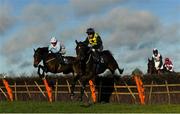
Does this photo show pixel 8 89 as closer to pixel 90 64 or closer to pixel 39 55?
pixel 39 55

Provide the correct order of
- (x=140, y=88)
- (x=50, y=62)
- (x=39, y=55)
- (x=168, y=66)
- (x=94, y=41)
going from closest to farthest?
(x=94, y=41) → (x=140, y=88) → (x=50, y=62) → (x=39, y=55) → (x=168, y=66)

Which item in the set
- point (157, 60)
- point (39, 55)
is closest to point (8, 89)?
point (39, 55)

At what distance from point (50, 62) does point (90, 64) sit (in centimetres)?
507

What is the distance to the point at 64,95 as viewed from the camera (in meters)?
32.4

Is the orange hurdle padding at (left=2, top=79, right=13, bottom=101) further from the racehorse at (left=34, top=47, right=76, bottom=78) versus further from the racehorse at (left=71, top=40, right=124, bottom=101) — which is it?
the racehorse at (left=71, top=40, right=124, bottom=101)

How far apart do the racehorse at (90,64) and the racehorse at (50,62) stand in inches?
92.8

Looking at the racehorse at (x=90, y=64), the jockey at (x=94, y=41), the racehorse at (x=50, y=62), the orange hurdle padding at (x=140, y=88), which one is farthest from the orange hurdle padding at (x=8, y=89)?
the orange hurdle padding at (x=140, y=88)

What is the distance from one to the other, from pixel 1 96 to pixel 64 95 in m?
6.34

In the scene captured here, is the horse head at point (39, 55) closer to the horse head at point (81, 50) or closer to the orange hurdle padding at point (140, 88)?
the horse head at point (81, 50)

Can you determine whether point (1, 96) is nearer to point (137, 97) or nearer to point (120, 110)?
point (137, 97)

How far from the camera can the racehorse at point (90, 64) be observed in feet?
87.8

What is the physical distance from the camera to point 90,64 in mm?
28016

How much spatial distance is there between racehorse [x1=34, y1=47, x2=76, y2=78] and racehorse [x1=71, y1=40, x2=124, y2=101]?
236 cm

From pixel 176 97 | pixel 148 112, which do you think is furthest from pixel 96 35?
pixel 148 112
